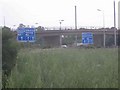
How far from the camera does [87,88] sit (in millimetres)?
6957

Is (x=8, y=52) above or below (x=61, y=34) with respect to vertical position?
below

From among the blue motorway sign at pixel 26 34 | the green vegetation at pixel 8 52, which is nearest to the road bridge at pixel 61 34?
the blue motorway sign at pixel 26 34

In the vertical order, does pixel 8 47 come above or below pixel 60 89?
above

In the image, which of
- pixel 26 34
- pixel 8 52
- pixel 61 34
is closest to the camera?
pixel 8 52

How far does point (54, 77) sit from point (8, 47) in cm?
450

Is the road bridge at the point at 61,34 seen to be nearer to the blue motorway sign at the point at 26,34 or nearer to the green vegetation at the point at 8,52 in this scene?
the blue motorway sign at the point at 26,34

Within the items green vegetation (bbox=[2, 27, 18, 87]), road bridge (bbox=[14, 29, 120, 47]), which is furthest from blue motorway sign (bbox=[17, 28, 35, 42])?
road bridge (bbox=[14, 29, 120, 47])

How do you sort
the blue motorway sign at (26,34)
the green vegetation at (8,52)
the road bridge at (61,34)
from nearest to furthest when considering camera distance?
the green vegetation at (8,52), the blue motorway sign at (26,34), the road bridge at (61,34)

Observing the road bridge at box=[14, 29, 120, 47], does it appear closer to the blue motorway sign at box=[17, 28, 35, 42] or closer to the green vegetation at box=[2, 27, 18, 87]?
the blue motorway sign at box=[17, 28, 35, 42]

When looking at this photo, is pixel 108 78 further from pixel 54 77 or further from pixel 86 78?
pixel 54 77

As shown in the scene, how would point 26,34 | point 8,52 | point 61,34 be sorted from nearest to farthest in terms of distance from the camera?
point 8,52 → point 26,34 → point 61,34

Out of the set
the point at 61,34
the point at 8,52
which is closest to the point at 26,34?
the point at 8,52

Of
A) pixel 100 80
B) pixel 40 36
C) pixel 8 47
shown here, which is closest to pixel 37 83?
pixel 100 80

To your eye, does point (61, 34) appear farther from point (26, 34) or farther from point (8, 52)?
point (8, 52)
